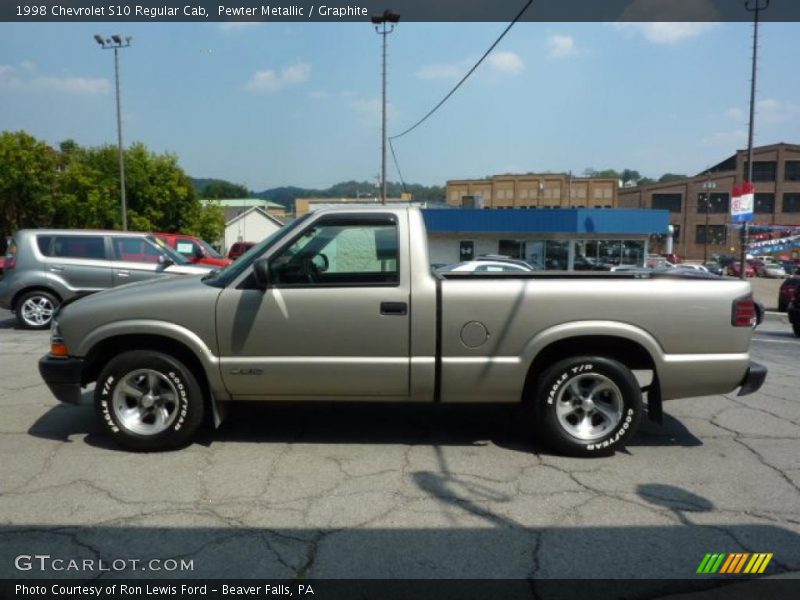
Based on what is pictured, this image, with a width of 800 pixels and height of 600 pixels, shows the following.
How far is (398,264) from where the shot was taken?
434 cm

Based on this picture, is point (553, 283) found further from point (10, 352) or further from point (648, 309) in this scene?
point (10, 352)

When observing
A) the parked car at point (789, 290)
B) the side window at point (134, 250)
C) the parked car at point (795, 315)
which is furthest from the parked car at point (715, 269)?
the side window at point (134, 250)

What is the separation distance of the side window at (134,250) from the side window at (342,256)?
7949mm

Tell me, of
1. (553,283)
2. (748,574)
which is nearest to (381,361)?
(553,283)

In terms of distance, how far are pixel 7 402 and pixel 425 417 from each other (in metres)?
4.12

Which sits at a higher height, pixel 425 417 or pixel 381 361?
pixel 381 361

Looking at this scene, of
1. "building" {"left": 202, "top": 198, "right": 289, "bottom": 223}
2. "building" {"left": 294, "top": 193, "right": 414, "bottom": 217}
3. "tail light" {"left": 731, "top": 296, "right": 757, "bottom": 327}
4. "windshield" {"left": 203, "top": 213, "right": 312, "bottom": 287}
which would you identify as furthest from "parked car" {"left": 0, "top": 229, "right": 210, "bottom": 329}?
"building" {"left": 202, "top": 198, "right": 289, "bottom": 223}

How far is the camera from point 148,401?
446 centimetres

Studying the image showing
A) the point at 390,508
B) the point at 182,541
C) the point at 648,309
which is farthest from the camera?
the point at 648,309

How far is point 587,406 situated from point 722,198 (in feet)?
287

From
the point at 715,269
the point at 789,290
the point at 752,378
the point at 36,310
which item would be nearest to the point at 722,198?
the point at 715,269

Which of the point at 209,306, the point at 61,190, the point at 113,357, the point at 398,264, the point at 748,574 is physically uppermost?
the point at 61,190

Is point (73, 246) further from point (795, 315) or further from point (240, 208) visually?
point (240, 208)

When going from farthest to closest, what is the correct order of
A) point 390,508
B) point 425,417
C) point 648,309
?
point 425,417 < point 648,309 < point 390,508
